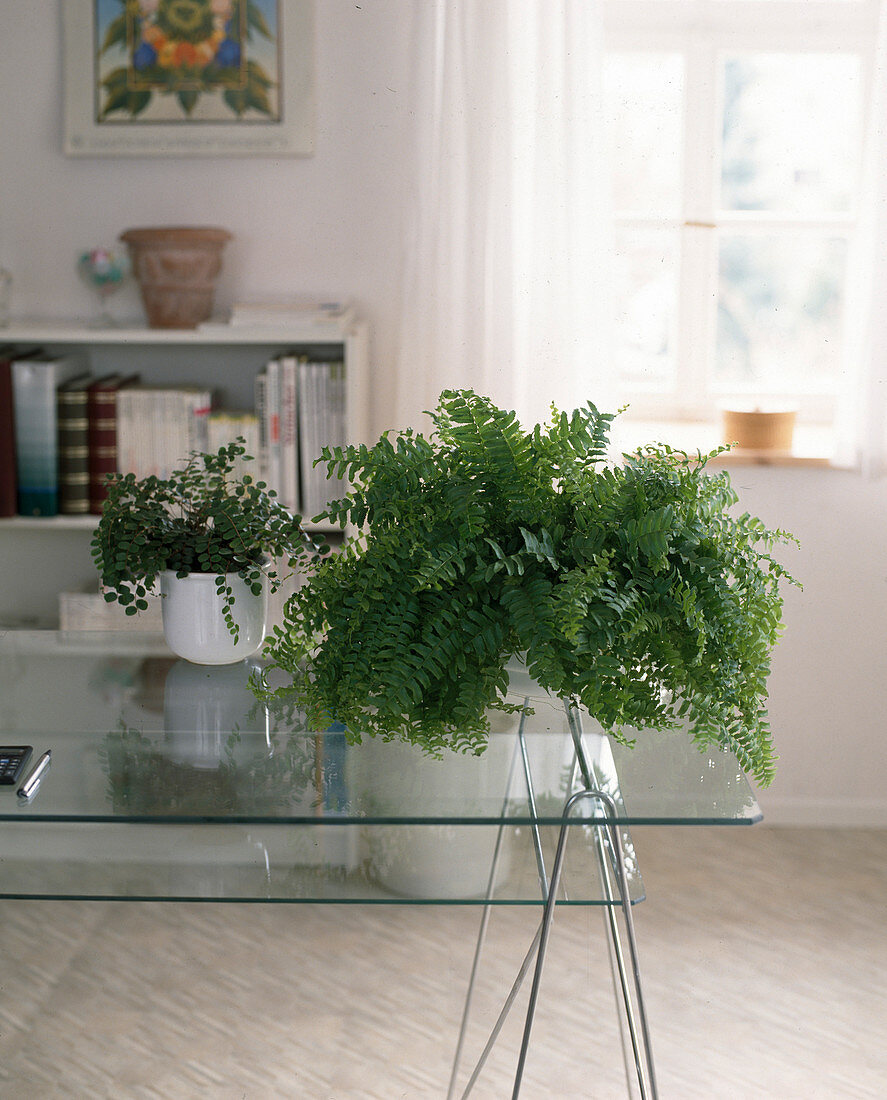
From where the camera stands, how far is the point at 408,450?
1.36m

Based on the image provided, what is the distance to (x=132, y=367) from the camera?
2.79 m

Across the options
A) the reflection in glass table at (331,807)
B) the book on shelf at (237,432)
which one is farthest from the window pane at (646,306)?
the reflection in glass table at (331,807)

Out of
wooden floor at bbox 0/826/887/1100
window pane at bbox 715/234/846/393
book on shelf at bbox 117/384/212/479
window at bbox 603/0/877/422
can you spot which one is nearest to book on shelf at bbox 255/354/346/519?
book on shelf at bbox 117/384/212/479

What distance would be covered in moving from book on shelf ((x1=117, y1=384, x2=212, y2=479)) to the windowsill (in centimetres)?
100

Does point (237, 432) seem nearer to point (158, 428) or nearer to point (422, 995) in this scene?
point (158, 428)

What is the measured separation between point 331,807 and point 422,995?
112 cm

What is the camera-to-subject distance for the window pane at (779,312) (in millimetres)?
2869

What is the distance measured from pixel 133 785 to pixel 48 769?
11 centimetres

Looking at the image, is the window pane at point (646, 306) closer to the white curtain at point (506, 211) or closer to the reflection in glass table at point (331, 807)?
the white curtain at point (506, 211)

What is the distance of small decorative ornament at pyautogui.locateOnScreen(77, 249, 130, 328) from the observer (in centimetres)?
268

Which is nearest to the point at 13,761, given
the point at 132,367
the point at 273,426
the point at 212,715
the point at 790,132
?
the point at 212,715

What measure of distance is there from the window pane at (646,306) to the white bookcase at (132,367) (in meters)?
0.69

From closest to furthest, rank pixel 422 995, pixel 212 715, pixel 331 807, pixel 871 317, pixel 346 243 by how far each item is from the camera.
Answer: pixel 331 807
pixel 212 715
pixel 422 995
pixel 871 317
pixel 346 243

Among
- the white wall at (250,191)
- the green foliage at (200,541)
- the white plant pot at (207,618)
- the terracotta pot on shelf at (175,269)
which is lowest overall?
the white plant pot at (207,618)
